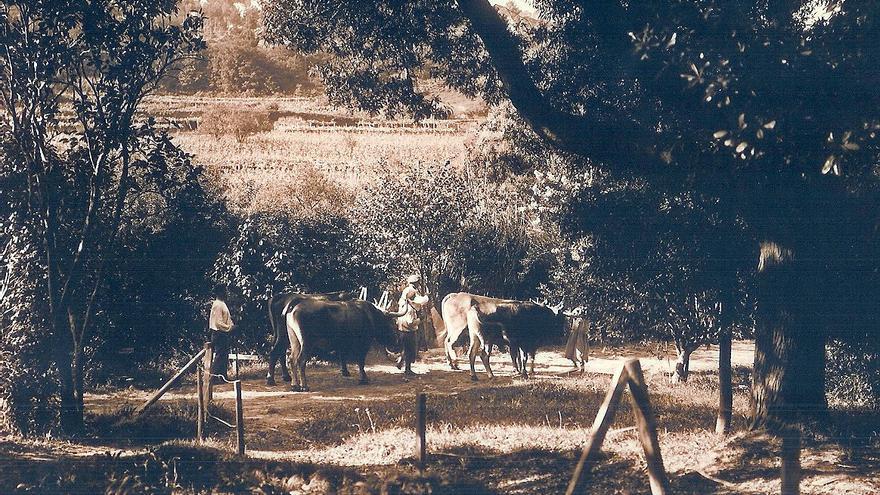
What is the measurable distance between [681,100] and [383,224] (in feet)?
50.6

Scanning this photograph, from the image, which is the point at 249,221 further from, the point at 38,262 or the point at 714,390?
the point at 714,390

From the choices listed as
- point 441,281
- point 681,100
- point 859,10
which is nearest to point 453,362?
point 441,281

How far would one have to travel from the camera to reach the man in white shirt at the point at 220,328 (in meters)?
14.9

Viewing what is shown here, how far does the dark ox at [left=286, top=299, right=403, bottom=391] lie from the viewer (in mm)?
17219

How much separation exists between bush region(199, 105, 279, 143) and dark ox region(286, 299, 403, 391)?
18059 millimetres

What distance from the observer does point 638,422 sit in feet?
24.1

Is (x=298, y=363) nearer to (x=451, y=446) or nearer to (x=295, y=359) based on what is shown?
(x=295, y=359)

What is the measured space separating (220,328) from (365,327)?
409 cm

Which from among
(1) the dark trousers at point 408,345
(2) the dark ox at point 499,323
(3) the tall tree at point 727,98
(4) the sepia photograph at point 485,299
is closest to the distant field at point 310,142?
(2) the dark ox at point 499,323

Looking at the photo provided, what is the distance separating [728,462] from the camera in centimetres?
929

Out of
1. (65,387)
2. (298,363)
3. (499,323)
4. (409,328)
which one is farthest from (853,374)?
(65,387)

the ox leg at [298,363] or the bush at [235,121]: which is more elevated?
the bush at [235,121]

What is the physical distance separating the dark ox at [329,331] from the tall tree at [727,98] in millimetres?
5735

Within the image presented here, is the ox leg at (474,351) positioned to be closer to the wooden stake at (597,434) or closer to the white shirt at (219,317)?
the white shirt at (219,317)
